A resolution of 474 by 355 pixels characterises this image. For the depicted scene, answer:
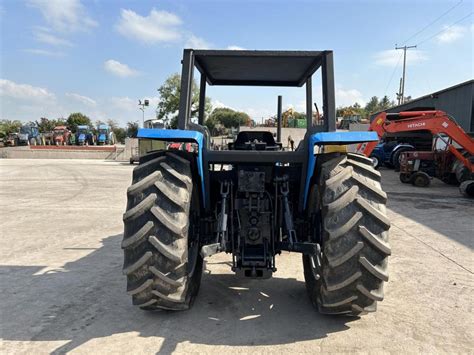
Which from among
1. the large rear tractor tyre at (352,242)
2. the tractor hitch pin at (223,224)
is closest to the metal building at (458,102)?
the large rear tractor tyre at (352,242)

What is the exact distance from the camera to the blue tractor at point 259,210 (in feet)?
10.3

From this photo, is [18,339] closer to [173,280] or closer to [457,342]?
[173,280]

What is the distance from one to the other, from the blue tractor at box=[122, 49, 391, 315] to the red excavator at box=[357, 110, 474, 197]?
37.5ft

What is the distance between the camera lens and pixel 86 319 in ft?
11.8

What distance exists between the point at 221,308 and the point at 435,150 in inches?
574

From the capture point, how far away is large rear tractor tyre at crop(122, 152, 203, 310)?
3189mm

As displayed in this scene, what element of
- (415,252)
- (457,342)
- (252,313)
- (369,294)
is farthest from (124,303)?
(415,252)

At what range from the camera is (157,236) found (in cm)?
320

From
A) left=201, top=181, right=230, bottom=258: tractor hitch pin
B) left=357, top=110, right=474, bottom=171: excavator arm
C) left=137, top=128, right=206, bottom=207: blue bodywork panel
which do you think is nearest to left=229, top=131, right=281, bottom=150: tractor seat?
left=201, top=181, right=230, bottom=258: tractor hitch pin

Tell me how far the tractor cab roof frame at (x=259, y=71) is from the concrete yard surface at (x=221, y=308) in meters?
1.78

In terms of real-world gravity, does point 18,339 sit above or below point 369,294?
below

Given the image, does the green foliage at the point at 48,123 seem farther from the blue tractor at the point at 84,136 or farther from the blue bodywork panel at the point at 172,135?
the blue bodywork panel at the point at 172,135

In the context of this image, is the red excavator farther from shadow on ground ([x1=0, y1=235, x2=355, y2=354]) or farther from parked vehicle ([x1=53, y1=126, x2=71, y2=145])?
parked vehicle ([x1=53, y1=126, x2=71, y2=145])

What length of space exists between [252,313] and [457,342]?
1741 millimetres
